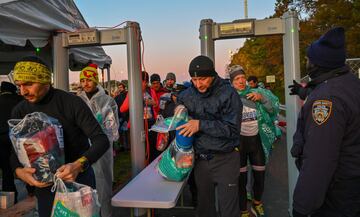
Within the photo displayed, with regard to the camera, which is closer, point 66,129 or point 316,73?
point 316,73

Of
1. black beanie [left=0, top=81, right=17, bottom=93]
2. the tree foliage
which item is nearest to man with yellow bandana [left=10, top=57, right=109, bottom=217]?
black beanie [left=0, top=81, right=17, bottom=93]

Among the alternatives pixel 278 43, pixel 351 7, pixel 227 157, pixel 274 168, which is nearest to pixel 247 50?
pixel 278 43

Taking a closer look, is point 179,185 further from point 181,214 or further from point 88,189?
point 181,214

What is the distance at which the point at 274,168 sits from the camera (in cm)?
698

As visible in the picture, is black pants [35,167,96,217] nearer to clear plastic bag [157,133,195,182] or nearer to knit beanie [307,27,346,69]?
clear plastic bag [157,133,195,182]

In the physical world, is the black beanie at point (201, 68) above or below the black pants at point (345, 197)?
above

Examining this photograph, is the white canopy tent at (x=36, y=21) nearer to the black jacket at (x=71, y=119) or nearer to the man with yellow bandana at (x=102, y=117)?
the man with yellow bandana at (x=102, y=117)

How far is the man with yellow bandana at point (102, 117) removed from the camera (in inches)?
159

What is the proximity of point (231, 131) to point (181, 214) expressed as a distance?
2.16 m

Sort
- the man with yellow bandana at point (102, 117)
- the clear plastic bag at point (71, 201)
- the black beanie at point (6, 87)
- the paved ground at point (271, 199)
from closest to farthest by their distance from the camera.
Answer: the clear plastic bag at point (71, 201) < the man with yellow bandana at point (102, 117) < the paved ground at point (271, 199) < the black beanie at point (6, 87)

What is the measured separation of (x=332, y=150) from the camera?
171 cm

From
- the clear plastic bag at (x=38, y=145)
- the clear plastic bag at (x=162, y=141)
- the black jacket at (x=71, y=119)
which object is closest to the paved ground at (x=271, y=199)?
the clear plastic bag at (x=162, y=141)

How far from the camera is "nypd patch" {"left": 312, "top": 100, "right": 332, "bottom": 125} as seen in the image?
172cm

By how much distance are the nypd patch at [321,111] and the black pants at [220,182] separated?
1.27 metres
